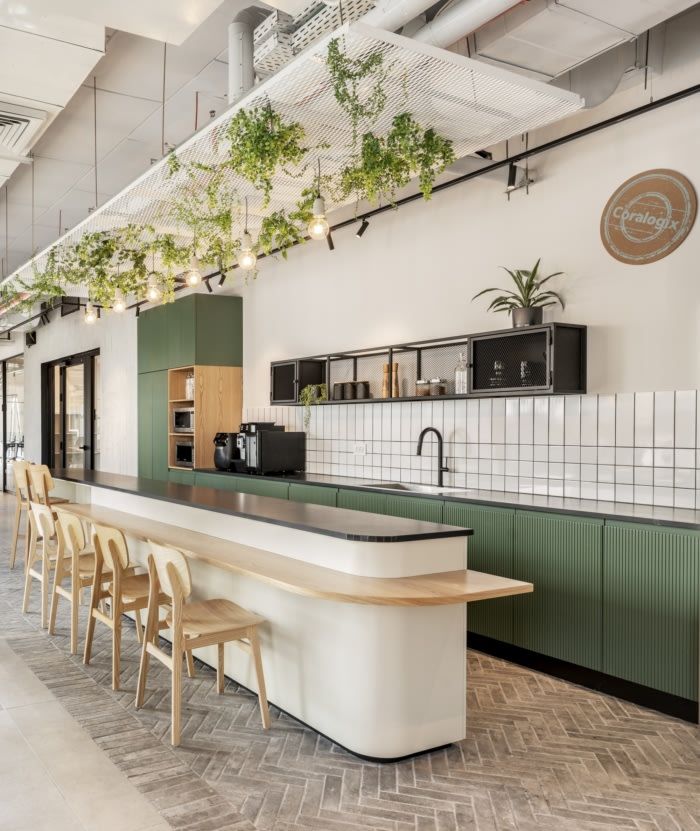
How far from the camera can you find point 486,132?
13.6 feet

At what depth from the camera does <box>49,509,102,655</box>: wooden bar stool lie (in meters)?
4.36

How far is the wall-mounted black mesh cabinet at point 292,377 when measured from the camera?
6887mm

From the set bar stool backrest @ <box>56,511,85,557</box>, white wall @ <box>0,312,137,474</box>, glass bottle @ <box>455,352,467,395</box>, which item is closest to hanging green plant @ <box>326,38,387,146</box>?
glass bottle @ <box>455,352,467,395</box>

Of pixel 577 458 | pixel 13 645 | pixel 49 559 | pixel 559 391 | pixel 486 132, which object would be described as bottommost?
pixel 13 645

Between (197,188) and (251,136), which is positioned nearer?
(251,136)

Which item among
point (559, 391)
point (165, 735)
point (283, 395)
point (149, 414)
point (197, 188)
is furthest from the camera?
point (149, 414)

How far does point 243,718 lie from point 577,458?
2502mm

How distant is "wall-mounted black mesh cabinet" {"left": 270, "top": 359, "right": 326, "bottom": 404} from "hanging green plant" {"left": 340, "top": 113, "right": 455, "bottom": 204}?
2.81 m

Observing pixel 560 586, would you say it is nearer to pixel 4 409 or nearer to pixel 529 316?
pixel 529 316

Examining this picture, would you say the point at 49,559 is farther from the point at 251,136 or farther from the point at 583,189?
the point at 583,189

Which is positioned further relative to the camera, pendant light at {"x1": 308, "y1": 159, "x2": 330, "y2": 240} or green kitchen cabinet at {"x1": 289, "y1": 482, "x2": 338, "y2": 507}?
green kitchen cabinet at {"x1": 289, "y1": 482, "x2": 338, "y2": 507}

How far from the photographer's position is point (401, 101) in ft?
12.2

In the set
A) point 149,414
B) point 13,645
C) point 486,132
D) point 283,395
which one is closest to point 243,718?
point 13,645

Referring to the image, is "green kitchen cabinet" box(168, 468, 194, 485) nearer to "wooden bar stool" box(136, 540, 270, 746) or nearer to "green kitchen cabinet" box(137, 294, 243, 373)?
"green kitchen cabinet" box(137, 294, 243, 373)
